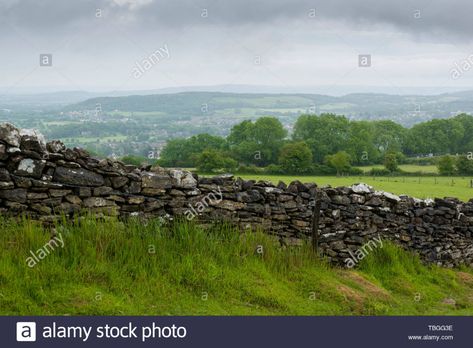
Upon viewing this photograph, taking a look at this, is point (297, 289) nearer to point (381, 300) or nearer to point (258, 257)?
point (258, 257)

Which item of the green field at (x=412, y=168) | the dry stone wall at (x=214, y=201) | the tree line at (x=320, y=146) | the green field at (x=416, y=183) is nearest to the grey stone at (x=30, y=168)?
the dry stone wall at (x=214, y=201)

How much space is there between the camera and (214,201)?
1038 cm

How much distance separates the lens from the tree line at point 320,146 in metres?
33.4

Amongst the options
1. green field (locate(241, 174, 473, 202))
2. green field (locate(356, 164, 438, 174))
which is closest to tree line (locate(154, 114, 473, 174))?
green field (locate(356, 164, 438, 174))

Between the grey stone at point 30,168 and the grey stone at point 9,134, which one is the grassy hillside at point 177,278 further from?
the grey stone at point 9,134

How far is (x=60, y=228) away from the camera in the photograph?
859 centimetres

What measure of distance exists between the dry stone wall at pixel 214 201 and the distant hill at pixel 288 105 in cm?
3972

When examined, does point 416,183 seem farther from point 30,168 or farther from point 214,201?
point 30,168

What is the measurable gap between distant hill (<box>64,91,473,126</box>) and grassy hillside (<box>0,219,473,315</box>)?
41322 millimetres

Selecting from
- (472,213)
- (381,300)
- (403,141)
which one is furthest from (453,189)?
(381,300)

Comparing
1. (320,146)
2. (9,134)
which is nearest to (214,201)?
(9,134)

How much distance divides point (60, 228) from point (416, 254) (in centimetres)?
928

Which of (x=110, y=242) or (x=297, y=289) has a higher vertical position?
(x=110, y=242)

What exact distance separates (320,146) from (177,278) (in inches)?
1703
